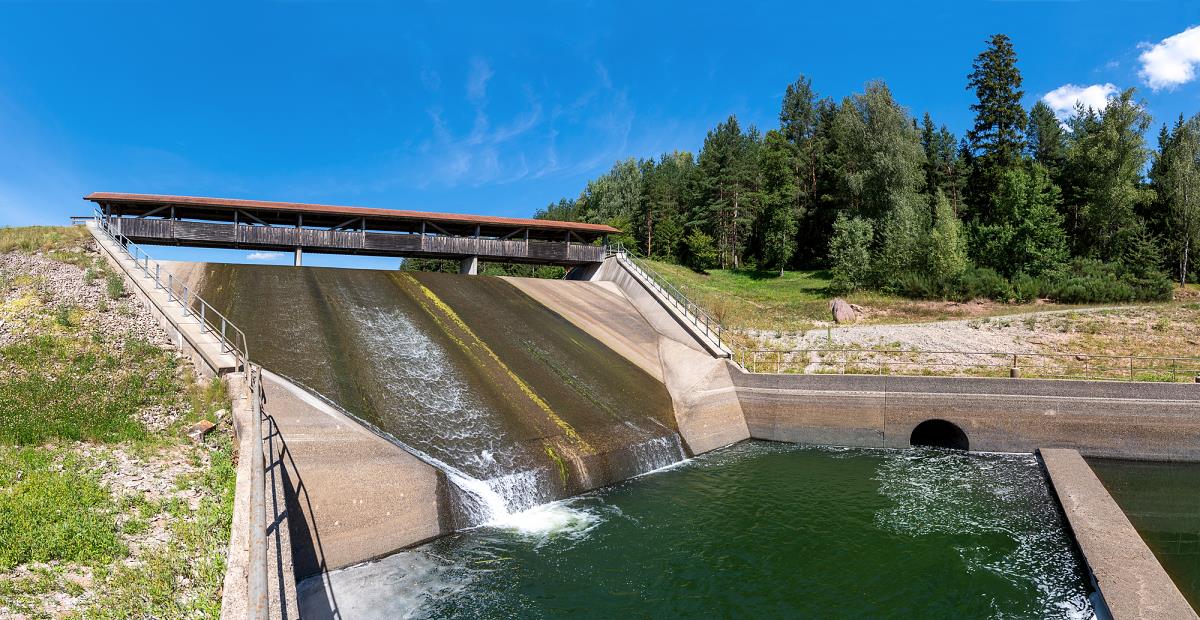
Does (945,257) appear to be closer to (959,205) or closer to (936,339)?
(936,339)

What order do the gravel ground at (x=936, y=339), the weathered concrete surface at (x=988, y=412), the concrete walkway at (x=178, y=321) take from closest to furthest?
the concrete walkway at (x=178, y=321) → the weathered concrete surface at (x=988, y=412) → the gravel ground at (x=936, y=339)

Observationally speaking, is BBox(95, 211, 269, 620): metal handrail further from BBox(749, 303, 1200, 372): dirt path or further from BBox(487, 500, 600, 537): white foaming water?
BBox(749, 303, 1200, 372): dirt path

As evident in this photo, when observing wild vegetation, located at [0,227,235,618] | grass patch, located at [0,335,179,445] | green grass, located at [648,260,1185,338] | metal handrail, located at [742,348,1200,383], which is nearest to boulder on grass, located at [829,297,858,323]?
green grass, located at [648,260,1185,338]

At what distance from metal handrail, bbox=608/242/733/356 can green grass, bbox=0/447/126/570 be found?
20.6 metres

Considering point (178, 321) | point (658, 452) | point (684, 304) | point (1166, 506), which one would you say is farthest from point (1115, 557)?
point (178, 321)

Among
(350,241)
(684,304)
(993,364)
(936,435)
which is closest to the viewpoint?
(936,435)

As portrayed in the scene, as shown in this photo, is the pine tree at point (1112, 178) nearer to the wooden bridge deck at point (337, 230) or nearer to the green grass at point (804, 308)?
the green grass at point (804, 308)

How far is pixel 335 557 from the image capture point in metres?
10.9

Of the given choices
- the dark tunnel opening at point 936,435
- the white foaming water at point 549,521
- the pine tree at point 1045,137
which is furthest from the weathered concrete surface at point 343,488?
the pine tree at point 1045,137

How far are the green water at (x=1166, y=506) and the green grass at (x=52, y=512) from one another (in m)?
17.7

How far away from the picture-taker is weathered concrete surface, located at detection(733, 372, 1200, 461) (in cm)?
2038

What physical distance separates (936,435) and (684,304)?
12.0 meters

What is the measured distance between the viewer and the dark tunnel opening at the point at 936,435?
22.7 m

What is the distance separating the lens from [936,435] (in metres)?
23.5
